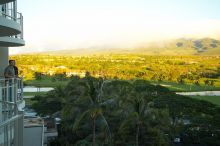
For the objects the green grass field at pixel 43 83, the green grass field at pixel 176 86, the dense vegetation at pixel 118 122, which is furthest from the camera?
the green grass field at pixel 176 86

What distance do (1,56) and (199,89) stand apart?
11261 cm

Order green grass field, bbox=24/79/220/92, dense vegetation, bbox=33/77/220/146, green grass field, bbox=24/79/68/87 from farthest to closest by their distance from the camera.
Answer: green grass field, bbox=24/79/220/92 → green grass field, bbox=24/79/68/87 → dense vegetation, bbox=33/77/220/146

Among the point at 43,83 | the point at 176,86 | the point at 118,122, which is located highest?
the point at 118,122

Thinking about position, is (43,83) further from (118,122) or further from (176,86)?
(118,122)

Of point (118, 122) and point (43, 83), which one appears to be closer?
point (118, 122)

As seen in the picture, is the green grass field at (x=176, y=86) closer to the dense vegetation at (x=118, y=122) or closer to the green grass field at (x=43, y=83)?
the green grass field at (x=43, y=83)

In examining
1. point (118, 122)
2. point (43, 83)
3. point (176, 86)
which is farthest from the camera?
point (176, 86)

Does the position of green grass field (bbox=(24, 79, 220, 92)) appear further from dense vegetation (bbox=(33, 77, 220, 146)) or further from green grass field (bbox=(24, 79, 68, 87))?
dense vegetation (bbox=(33, 77, 220, 146))

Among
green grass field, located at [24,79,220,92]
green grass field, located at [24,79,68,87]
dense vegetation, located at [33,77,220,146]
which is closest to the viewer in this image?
dense vegetation, located at [33,77,220,146]

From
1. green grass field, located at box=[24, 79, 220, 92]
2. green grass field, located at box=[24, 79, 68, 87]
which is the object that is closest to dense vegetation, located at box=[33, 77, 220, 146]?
green grass field, located at box=[24, 79, 68, 87]

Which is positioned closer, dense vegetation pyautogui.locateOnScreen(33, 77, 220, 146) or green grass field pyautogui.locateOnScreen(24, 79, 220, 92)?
dense vegetation pyautogui.locateOnScreen(33, 77, 220, 146)

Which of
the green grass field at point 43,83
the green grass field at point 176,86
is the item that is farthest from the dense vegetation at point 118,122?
the green grass field at point 176,86

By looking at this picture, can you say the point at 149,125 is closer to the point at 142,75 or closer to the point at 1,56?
the point at 1,56

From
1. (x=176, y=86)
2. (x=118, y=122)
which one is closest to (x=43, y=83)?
(x=176, y=86)
